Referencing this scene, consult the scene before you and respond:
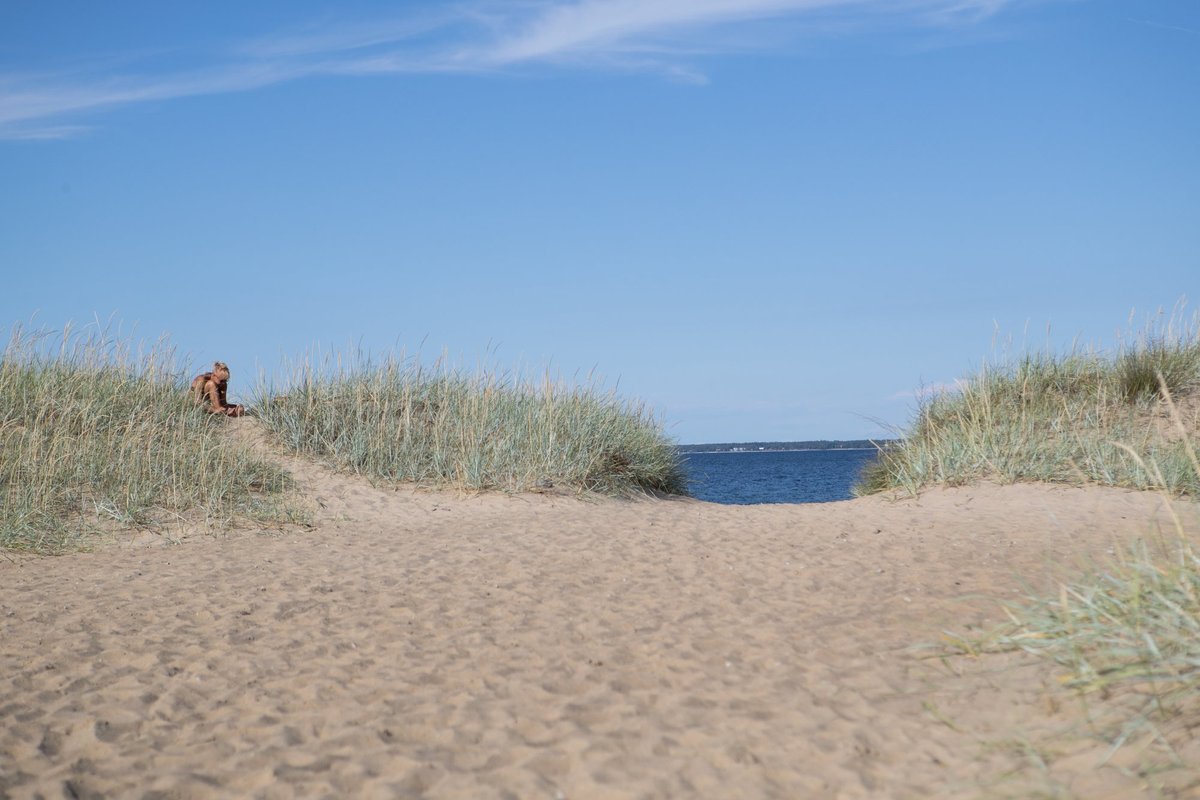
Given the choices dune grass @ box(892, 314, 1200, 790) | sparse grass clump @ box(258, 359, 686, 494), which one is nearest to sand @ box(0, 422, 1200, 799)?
dune grass @ box(892, 314, 1200, 790)

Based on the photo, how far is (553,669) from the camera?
15.4ft

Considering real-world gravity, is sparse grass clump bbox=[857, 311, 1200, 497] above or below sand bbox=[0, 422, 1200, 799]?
above

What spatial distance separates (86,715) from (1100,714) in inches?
163

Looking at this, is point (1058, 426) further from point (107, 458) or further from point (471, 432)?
point (107, 458)

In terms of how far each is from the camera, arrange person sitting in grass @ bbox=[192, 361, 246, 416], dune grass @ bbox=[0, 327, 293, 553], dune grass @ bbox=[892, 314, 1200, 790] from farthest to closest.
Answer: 1. person sitting in grass @ bbox=[192, 361, 246, 416]
2. dune grass @ bbox=[0, 327, 293, 553]
3. dune grass @ bbox=[892, 314, 1200, 790]

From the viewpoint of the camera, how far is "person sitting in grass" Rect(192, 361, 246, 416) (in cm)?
1342

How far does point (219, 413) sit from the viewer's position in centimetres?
1338

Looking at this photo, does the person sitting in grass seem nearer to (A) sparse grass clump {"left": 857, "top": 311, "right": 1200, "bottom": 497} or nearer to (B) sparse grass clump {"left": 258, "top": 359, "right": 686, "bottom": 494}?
(B) sparse grass clump {"left": 258, "top": 359, "right": 686, "bottom": 494}

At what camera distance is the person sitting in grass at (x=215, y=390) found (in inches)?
528

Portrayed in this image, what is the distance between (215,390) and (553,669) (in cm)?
1028

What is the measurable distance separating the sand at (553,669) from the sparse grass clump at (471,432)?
293 cm

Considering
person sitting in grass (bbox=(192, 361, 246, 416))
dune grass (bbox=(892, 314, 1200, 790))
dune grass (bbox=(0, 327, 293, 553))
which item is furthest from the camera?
person sitting in grass (bbox=(192, 361, 246, 416))

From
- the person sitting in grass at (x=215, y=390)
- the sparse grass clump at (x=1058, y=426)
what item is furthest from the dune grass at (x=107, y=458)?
the sparse grass clump at (x=1058, y=426)

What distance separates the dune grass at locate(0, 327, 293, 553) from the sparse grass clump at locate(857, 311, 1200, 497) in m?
7.43
